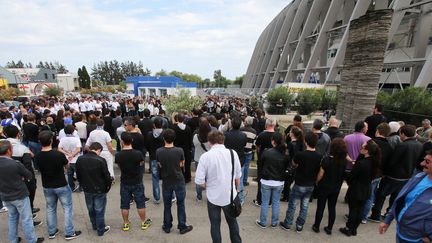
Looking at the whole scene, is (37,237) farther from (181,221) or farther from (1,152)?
(181,221)

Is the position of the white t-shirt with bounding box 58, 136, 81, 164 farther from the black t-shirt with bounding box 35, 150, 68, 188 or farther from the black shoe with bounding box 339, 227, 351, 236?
the black shoe with bounding box 339, 227, 351, 236

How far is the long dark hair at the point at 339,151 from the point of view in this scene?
3.63 meters

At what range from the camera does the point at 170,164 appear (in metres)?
3.77

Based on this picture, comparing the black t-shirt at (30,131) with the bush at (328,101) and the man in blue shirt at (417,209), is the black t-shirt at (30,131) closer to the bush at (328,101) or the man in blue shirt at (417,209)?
the man in blue shirt at (417,209)

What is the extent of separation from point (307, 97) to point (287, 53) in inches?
836

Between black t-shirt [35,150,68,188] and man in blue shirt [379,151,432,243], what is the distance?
4.50 metres

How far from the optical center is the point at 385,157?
14.1ft

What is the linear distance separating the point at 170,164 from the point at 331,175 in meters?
2.57

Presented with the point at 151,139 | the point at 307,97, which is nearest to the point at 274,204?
the point at 151,139

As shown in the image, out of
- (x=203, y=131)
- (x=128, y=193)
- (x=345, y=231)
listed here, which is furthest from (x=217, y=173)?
(x=345, y=231)

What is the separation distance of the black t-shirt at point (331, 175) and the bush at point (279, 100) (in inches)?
648

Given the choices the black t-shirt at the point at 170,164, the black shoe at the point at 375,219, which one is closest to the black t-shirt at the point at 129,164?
Answer: the black t-shirt at the point at 170,164

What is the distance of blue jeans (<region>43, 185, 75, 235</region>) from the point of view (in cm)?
373

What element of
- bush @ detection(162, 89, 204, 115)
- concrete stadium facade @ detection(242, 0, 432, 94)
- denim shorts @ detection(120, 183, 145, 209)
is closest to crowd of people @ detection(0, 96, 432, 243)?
denim shorts @ detection(120, 183, 145, 209)
